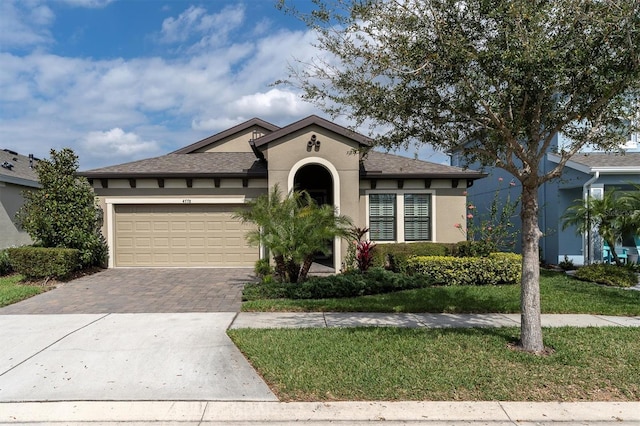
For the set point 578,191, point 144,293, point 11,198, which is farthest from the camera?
A: point 11,198

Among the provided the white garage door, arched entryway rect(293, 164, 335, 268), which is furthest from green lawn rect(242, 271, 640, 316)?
arched entryway rect(293, 164, 335, 268)

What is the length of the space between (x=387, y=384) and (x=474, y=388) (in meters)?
0.93

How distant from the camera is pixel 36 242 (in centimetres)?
1264

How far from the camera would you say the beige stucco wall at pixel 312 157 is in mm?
12914

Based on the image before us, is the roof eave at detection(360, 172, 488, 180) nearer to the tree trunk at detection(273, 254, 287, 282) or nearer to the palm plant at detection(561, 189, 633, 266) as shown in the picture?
the palm plant at detection(561, 189, 633, 266)

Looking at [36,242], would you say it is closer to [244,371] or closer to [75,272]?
[75,272]

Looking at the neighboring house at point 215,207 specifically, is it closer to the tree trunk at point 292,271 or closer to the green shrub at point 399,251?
the green shrub at point 399,251

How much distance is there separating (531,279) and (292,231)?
5.46m

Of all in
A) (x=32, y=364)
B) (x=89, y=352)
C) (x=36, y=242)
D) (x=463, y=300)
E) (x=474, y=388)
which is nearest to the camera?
(x=474, y=388)

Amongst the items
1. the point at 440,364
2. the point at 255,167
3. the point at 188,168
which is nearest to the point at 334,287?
the point at 440,364

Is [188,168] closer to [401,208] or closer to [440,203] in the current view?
[401,208]

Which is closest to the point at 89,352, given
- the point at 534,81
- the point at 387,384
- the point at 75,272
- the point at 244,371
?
the point at 244,371

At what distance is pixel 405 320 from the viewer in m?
7.46

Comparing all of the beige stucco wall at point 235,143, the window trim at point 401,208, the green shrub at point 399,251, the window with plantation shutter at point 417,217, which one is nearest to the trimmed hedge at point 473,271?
the green shrub at point 399,251
